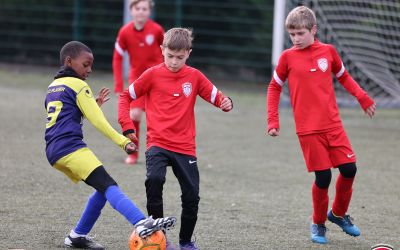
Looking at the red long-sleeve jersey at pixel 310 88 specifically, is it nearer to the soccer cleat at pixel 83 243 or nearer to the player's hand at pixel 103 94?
the player's hand at pixel 103 94

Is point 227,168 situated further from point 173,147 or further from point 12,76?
point 12,76

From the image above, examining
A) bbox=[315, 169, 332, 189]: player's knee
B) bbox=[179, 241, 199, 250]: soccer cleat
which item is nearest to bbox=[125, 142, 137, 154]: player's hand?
bbox=[179, 241, 199, 250]: soccer cleat

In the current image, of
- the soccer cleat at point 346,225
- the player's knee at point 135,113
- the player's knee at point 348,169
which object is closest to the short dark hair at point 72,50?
the player's knee at point 348,169

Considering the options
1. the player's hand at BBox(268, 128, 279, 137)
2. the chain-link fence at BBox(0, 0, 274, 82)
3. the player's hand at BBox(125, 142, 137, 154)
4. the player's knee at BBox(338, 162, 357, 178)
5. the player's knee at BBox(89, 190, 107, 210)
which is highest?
the player's hand at BBox(125, 142, 137, 154)

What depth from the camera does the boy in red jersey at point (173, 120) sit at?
5898 millimetres

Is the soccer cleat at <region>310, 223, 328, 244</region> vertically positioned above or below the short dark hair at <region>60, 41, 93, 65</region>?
below

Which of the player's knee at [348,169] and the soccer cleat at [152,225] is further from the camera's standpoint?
the player's knee at [348,169]

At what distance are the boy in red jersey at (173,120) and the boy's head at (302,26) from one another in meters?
0.81

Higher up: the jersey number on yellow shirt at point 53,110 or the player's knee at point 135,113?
the jersey number on yellow shirt at point 53,110

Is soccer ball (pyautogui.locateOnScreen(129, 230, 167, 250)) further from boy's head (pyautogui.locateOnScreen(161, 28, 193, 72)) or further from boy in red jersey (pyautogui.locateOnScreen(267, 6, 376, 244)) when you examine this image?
boy in red jersey (pyautogui.locateOnScreen(267, 6, 376, 244))

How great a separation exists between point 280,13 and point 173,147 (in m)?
8.42

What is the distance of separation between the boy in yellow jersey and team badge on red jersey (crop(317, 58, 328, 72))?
1704 mm

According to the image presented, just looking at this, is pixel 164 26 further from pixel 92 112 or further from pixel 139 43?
pixel 92 112

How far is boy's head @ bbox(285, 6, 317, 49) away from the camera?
6453 millimetres
